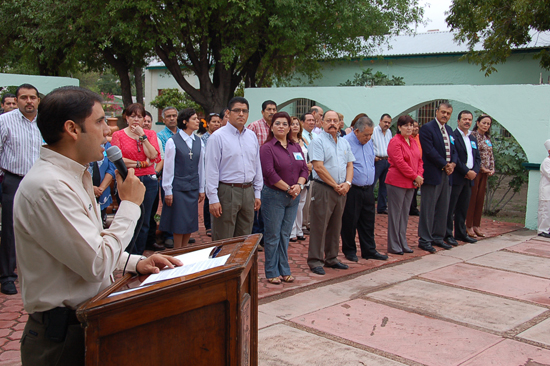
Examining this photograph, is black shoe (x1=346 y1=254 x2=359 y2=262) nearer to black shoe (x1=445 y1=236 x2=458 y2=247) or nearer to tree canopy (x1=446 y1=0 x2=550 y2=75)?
black shoe (x1=445 y1=236 x2=458 y2=247)

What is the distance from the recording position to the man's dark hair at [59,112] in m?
1.93

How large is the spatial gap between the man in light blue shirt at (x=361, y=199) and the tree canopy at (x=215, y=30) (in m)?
8.61

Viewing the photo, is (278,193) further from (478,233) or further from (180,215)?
(478,233)

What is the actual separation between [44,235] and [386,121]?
8.99 m

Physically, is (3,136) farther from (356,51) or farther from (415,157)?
(356,51)

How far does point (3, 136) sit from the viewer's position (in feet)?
16.7

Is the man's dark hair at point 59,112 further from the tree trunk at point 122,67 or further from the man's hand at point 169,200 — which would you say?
the tree trunk at point 122,67

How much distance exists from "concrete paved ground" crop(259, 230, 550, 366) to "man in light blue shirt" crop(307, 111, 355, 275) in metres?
0.55

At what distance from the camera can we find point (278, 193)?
5676mm

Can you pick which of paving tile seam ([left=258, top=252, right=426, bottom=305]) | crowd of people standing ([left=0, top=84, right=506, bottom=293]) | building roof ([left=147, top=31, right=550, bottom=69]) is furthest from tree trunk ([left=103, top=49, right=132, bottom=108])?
paving tile seam ([left=258, top=252, right=426, bottom=305])

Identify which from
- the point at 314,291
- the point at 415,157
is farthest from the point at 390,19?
the point at 314,291

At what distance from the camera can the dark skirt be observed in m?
6.30

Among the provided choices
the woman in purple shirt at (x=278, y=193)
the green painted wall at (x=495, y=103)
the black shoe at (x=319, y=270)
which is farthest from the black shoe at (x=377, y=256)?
the green painted wall at (x=495, y=103)

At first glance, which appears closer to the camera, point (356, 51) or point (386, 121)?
point (386, 121)
